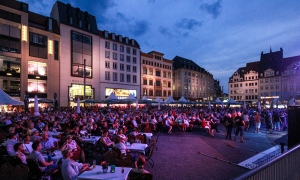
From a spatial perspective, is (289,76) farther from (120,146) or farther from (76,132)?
(76,132)

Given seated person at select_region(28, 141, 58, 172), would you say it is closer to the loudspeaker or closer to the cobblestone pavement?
the cobblestone pavement

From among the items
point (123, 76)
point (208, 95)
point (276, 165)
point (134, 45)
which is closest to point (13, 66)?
point (123, 76)

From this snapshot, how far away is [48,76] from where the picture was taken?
37.0 m

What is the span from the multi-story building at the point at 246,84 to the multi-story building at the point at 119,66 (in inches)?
1745

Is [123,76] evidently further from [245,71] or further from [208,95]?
[245,71]

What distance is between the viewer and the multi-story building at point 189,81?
6875 cm

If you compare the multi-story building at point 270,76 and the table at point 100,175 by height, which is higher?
the multi-story building at point 270,76

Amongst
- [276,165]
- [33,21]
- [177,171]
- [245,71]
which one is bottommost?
[177,171]

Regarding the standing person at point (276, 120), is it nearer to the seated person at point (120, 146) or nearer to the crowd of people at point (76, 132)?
the crowd of people at point (76, 132)

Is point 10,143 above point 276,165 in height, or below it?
below

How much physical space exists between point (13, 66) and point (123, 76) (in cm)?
2500

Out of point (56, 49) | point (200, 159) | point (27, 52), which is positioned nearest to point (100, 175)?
point (200, 159)

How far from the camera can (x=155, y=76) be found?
197 ft

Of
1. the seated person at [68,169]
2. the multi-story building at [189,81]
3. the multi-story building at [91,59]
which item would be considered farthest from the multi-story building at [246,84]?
the seated person at [68,169]
